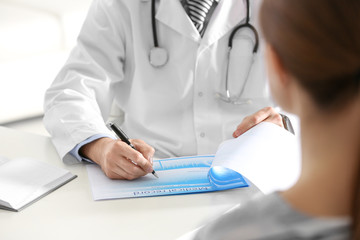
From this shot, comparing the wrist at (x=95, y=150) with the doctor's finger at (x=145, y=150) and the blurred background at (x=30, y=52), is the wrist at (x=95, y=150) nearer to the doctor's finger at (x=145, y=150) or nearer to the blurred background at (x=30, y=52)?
the doctor's finger at (x=145, y=150)

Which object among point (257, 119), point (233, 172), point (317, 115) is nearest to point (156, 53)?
point (257, 119)

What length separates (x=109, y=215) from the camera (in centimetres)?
97

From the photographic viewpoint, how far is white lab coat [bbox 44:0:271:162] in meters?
1.42

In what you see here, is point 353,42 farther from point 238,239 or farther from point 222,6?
point 222,6

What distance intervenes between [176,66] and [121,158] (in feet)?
1.35

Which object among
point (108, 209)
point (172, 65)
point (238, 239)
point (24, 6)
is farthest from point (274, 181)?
point (24, 6)

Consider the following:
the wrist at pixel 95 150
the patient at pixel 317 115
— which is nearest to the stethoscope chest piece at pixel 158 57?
the wrist at pixel 95 150

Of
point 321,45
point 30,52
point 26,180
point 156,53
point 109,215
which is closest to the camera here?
point 321,45

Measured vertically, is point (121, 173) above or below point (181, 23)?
below

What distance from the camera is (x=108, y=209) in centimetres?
99

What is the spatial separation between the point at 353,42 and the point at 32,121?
2.09m

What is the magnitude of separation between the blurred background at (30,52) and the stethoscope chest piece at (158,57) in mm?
1078

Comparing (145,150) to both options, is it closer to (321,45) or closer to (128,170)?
(128,170)

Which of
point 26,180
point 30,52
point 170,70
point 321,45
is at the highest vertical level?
point 321,45
